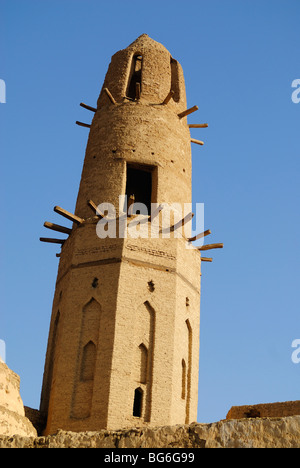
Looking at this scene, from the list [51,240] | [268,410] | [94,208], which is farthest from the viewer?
[51,240]

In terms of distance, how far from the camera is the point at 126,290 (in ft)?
52.7

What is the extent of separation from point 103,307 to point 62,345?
1128mm

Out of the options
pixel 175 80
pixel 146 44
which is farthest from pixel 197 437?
pixel 146 44

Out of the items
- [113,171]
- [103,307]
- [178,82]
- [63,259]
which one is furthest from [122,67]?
[103,307]

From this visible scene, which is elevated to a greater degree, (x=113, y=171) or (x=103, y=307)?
(x=113, y=171)

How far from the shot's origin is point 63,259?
57.9 ft

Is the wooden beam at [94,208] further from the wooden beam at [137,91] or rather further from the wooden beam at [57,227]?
the wooden beam at [137,91]

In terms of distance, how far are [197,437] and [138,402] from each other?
18.2 feet

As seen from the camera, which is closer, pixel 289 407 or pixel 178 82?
pixel 289 407

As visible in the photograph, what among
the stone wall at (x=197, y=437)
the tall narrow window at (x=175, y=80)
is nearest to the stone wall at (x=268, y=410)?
the stone wall at (x=197, y=437)

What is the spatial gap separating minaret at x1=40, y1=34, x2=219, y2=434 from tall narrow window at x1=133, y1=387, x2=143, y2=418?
21 millimetres

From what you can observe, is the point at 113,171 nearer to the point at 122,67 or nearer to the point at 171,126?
the point at 171,126

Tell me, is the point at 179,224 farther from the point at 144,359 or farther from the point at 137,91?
the point at 137,91

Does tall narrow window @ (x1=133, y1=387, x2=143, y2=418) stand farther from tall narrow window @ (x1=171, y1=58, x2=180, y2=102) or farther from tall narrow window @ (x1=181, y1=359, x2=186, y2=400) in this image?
tall narrow window @ (x1=171, y1=58, x2=180, y2=102)
